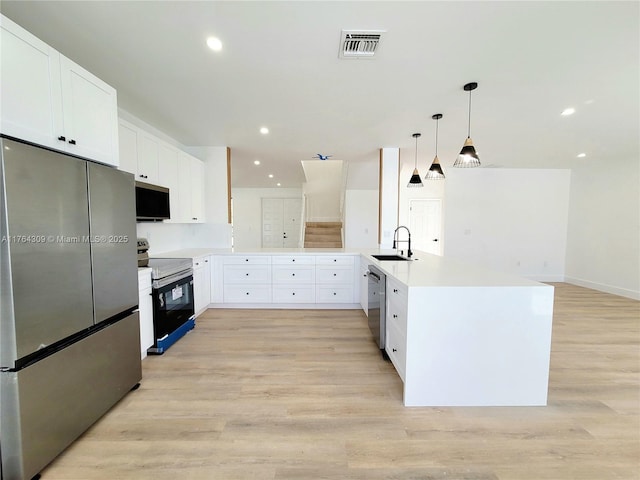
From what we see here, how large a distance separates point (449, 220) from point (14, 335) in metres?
6.62

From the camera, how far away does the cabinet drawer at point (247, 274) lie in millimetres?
4008

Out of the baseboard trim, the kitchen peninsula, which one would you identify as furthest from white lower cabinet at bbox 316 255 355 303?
the baseboard trim

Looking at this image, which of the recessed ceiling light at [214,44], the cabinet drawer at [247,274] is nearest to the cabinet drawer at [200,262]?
the cabinet drawer at [247,274]

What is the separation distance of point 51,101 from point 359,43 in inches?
77.6

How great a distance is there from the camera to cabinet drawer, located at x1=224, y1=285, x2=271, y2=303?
4.02 meters

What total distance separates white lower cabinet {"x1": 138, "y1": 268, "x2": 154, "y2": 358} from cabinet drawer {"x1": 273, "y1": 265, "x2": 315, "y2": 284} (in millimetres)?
1736

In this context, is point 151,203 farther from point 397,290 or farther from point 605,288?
point 605,288

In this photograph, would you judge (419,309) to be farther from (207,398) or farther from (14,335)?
(14,335)

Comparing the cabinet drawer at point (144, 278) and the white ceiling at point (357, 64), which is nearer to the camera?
the white ceiling at point (357, 64)

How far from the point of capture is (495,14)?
1652mm

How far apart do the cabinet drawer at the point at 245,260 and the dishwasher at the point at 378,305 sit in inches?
66.9

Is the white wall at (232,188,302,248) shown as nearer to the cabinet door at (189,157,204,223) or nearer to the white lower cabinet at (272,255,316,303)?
the cabinet door at (189,157,204,223)

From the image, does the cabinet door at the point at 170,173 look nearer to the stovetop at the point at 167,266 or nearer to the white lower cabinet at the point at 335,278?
the stovetop at the point at 167,266

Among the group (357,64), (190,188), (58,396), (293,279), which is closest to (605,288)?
(293,279)
